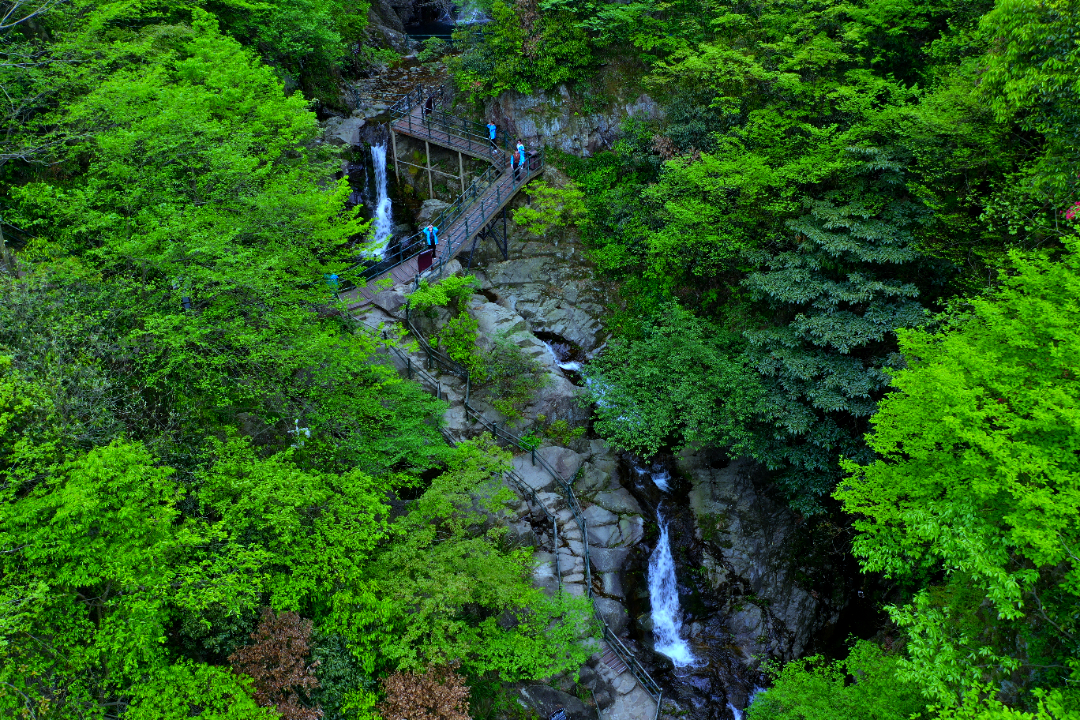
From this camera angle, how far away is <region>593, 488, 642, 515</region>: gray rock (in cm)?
1856

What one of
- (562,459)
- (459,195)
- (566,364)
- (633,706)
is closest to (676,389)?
(562,459)

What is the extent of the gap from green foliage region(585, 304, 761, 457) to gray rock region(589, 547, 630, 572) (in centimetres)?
307

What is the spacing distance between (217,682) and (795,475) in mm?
14570

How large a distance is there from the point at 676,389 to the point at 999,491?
29.3ft

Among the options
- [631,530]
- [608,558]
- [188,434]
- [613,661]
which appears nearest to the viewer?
[188,434]

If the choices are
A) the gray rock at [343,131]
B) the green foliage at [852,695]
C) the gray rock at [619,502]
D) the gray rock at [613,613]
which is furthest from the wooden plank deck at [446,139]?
the green foliage at [852,695]

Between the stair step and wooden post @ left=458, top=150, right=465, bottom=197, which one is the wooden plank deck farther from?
the stair step

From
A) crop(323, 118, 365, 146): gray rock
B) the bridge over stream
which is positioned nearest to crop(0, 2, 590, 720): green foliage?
the bridge over stream

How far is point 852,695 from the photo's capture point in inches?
436

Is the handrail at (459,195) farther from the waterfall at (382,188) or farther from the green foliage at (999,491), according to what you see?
the green foliage at (999,491)

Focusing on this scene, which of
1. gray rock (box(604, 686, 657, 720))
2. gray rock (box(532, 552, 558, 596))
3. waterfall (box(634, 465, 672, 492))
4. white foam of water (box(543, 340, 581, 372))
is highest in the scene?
white foam of water (box(543, 340, 581, 372))

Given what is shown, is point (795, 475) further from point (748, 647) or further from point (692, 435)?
point (748, 647)

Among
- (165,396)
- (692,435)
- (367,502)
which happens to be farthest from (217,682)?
(692,435)

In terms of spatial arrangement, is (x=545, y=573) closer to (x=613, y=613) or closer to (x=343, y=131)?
(x=613, y=613)
